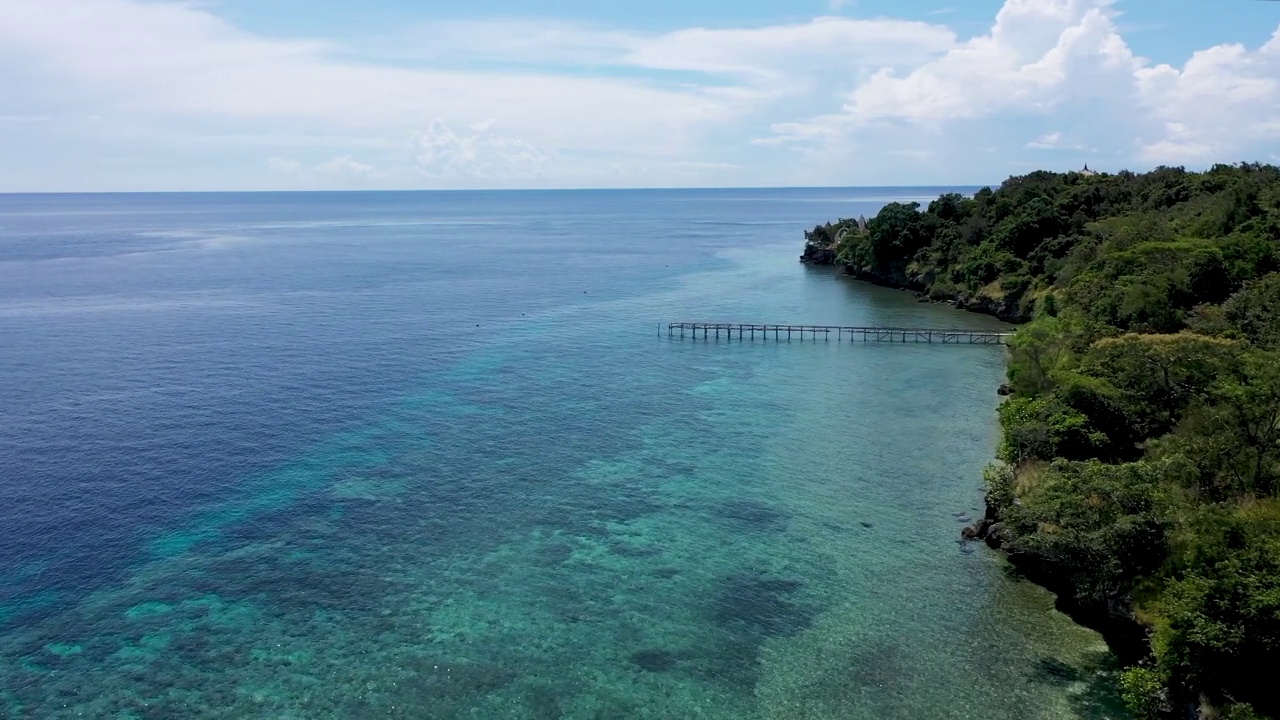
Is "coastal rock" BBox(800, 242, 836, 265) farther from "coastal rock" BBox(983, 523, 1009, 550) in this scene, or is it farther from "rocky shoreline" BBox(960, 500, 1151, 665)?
"coastal rock" BBox(983, 523, 1009, 550)

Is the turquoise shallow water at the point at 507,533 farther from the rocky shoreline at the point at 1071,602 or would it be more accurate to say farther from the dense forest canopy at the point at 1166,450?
the dense forest canopy at the point at 1166,450

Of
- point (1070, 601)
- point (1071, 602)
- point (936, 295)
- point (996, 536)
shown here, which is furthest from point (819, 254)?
point (1071, 602)

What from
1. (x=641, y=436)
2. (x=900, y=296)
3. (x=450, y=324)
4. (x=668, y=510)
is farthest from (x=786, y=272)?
(x=668, y=510)

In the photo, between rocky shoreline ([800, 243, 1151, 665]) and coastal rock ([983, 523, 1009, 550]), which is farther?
coastal rock ([983, 523, 1009, 550])

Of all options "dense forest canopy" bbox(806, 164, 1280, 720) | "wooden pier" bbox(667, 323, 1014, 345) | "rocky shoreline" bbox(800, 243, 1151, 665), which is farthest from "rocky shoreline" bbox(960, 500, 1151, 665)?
"wooden pier" bbox(667, 323, 1014, 345)

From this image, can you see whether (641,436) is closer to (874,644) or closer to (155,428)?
(874,644)

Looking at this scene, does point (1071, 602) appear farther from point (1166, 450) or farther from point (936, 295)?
point (936, 295)
